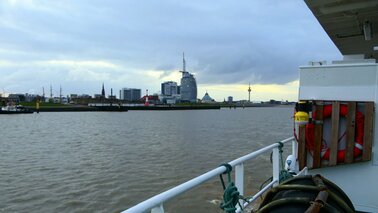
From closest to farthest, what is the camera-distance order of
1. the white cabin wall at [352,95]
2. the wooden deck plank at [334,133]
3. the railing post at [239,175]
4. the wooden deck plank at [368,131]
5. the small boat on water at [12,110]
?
1. the railing post at [239,175]
2. the wooden deck plank at [368,131]
3. the wooden deck plank at [334,133]
4. the white cabin wall at [352,95]
5. the small boat on water at [12,110]

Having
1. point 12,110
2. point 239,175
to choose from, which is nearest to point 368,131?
point 239,175

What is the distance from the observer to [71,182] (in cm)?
1703

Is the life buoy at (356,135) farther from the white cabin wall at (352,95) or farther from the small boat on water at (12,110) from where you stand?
the small boat on water at (12,110)

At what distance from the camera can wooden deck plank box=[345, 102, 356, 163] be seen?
5.51 m

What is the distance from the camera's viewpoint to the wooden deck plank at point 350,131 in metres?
5.51

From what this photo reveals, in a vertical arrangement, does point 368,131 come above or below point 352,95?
below

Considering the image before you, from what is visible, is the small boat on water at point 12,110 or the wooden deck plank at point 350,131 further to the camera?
the small boat on water at point 12,110

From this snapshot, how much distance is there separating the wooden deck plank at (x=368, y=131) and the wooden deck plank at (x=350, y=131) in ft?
0.51

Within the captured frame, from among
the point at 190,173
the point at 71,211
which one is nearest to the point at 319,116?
the point at 71,211

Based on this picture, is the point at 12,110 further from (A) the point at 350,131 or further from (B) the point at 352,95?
(A) the point at 350,131

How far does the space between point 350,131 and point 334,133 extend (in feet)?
0.71

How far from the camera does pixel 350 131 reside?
551 centimetres

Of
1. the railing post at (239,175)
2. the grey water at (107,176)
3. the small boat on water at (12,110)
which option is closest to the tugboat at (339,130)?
the railing post at (239,175)

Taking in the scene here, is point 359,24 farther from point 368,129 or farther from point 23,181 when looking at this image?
point 23,181
